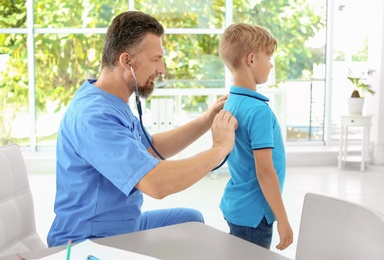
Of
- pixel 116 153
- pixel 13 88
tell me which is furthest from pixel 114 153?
pixel 13 88

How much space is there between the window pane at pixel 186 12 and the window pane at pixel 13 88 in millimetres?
1475

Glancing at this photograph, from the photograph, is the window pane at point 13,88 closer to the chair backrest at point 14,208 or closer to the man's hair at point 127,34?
the chair backrest at point 14,208

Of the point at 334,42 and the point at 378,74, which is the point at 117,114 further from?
the point at 334,42

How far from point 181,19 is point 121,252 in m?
5.81

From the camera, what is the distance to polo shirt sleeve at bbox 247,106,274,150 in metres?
1.86

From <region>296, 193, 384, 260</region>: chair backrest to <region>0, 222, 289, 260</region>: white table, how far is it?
11 cm

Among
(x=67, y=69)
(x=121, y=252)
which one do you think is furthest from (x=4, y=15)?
(x=121, y=252)

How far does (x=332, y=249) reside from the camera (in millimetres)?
1328

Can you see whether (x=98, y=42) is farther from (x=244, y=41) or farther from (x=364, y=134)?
(x=244, y=41)

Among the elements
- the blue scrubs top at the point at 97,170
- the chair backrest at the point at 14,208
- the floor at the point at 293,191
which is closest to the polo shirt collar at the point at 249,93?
the blue scrubs top at the point at 97,170

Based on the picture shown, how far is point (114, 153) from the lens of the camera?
1583 millimetres

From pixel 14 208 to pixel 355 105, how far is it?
203 inches

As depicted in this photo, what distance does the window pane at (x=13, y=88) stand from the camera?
682 centimetres

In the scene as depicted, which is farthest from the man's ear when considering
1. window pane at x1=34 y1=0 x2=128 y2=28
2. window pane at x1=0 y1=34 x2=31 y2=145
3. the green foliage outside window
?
window pane at x1=0 y1=34 x2=31 y2=145
